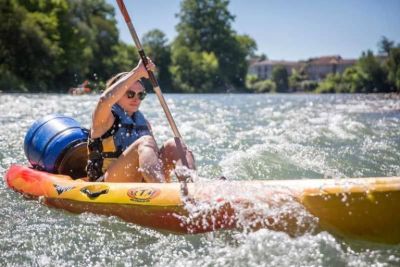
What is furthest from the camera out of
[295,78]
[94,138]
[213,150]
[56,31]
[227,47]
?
[295,78]

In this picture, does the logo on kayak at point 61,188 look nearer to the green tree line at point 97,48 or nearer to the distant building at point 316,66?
the green tree line at point 97,48

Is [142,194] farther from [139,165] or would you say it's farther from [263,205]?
[263,205]

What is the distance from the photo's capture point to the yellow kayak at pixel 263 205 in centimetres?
276

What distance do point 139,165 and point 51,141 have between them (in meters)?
1.16

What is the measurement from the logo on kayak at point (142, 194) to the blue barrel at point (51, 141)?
1173mm

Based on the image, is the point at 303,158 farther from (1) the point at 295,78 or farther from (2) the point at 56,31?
(1) the point at 295,78

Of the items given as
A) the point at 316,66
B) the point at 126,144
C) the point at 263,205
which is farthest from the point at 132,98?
the point at 316,66

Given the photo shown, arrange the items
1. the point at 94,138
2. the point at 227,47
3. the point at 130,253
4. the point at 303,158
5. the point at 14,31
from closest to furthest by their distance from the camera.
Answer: the point at 130,253 < the point at 94,138 < the point at 303,158 < the point at 14,31 < the point at 227,47

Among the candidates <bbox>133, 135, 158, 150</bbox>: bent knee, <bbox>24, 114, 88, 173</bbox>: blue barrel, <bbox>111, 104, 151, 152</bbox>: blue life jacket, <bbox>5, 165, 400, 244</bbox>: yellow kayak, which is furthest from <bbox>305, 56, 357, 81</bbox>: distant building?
<bbox>5, 165, 400, 244</bbox>: yellow kayak

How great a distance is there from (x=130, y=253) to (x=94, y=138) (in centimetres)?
119

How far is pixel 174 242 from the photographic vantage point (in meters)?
2.96

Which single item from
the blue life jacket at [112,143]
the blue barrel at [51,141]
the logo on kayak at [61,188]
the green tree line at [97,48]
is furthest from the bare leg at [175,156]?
the green tree line at [97,48]

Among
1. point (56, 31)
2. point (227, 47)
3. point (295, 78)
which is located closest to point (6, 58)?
point (56, 31)

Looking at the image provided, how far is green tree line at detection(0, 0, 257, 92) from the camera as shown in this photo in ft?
98.0
